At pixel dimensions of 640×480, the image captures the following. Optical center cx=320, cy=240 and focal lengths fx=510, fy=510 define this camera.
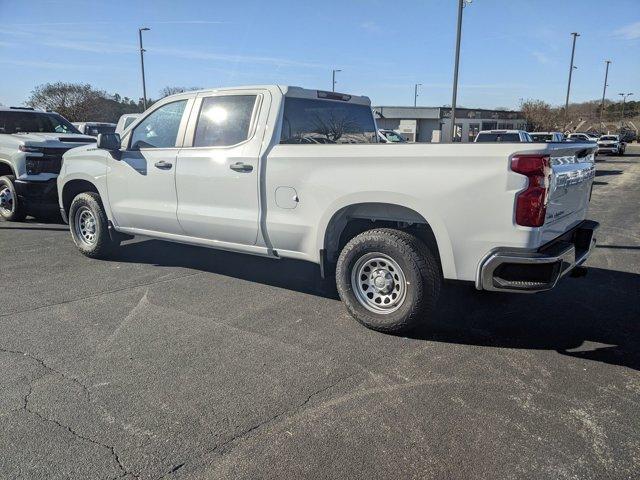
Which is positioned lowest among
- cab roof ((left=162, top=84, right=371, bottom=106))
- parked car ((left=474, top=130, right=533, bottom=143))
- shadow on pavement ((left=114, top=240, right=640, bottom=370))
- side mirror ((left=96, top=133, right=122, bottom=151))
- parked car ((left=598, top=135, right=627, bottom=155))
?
shadow on pavement ((left=114, top=240, right=640, bottom=370))

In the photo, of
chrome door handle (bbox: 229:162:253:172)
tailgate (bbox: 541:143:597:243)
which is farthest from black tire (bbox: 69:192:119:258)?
tailgate (bbox: 541:143:597:243)

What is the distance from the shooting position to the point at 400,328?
407 cm

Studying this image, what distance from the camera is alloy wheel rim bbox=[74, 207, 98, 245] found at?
6.41m

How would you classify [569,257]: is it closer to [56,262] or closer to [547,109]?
[56,262]

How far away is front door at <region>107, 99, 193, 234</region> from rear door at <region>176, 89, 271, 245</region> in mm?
176

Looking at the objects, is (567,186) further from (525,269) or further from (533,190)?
(525,269)

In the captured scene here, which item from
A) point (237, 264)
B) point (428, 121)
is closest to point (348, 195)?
point (237, 264)

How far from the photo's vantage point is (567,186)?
12.5ft

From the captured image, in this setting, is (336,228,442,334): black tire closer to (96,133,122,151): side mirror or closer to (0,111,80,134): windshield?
(96,133,122,151): side mirror

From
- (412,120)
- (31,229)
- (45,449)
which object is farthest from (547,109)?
(45,449)

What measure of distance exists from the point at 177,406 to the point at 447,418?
1.60m

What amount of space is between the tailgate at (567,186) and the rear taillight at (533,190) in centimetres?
9

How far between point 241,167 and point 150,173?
138 cm

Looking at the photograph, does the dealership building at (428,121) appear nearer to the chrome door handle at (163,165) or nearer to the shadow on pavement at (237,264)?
the shadow on pavement at (237,264)
